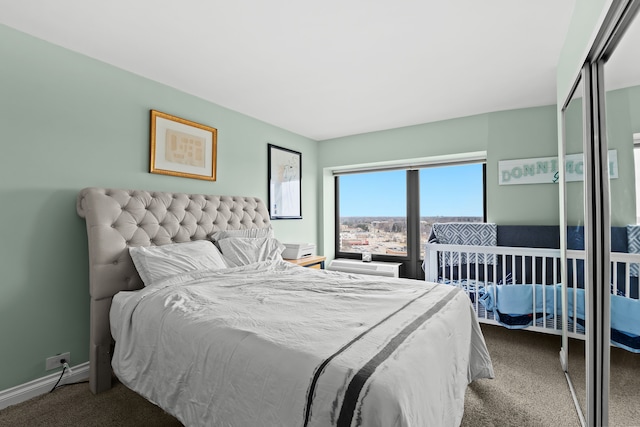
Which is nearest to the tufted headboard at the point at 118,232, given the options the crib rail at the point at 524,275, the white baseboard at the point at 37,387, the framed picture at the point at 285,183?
the white baseboard at the point at 37,387

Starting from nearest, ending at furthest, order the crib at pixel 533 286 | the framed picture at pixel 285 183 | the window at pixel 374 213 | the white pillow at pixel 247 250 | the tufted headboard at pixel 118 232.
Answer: the crib at pixel 533 286 → the tufted headboard at pixel 118 232 → the white pillow at pixel 247 250 → the framed picture at pixel 285 183 → the window at pixel 374 213

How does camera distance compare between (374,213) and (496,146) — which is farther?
(374,213)

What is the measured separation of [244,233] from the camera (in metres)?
2.93

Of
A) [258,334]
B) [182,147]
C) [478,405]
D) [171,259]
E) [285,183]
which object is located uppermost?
[182,147]

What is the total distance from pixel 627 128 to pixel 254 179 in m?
3.12

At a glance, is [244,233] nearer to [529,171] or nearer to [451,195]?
[451,195]

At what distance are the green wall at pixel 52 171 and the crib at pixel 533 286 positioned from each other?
296cm

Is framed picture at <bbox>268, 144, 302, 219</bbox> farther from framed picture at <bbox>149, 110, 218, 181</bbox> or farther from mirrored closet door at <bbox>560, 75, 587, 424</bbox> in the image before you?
mirrored closet door at <bbox>560, 75, 587, 424</bbox>

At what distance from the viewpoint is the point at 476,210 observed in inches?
152

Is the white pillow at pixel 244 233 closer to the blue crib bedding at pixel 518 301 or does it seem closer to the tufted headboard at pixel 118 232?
the tufted headboard at pixel 118 232

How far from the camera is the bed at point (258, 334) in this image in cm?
97

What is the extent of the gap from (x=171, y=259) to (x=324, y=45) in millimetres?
1839

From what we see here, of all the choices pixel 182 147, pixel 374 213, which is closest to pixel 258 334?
pixel 182 147

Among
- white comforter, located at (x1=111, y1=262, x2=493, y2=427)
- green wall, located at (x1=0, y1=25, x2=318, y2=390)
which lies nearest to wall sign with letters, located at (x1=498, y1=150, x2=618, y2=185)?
white comforter, located at (x1=111, y1=262, x2=493, y2=427)
